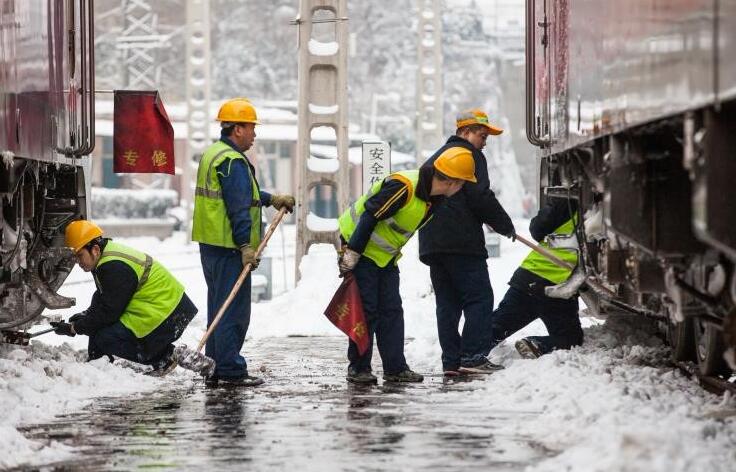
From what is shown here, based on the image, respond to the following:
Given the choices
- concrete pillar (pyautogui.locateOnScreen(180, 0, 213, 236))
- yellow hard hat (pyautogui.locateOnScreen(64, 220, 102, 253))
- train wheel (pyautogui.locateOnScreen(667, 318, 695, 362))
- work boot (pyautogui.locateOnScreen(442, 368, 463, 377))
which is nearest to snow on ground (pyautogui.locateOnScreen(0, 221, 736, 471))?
train wheel (pyautogui.locateOnScreen(667, 318, 695, 362))

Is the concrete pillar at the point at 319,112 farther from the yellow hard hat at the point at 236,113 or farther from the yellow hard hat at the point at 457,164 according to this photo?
the yellow hard hat at the point at 457,164

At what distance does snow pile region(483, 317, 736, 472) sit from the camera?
594 centimetres

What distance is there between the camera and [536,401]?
341 inches

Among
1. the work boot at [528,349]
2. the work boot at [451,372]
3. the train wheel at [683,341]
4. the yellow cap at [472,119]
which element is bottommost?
the work boot at [451,372]

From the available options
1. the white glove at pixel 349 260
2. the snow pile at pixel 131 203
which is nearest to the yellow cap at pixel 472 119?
the white glove at pixel 349 260

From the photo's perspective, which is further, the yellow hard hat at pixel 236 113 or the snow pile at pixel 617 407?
the yellow hard hat at pixel 236 113

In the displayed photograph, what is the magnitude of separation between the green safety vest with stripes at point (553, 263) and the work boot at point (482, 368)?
804 mm

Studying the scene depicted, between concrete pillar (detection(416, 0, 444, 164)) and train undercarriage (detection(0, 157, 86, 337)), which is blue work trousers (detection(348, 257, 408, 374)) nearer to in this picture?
train undercarriage (detection(0, 157, 86, 337))

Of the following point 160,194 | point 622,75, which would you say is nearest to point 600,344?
point 622,75

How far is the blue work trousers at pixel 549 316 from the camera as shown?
11.2 metres

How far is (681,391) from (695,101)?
3.14 meters

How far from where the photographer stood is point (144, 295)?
10469 mm

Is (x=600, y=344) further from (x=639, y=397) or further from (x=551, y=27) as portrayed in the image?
(x=639, y=397)

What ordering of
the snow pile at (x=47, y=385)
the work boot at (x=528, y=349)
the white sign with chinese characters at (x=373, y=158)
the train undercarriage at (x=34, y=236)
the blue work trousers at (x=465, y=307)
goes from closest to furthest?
the snow pile at (x=47, y=385) → the train undercarriage at (x=34, y=236) → the blue work trousers at (x=465, y=307) → the work boot at (x=528, y=349) → the white sign with chinese characters at (x=373, y=158)
